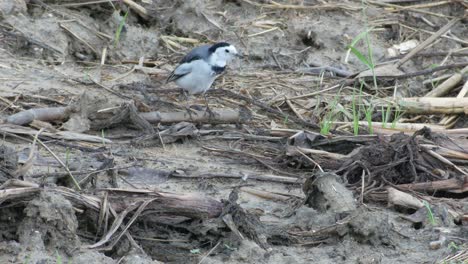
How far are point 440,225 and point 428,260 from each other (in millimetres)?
548

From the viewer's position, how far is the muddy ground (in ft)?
19.1

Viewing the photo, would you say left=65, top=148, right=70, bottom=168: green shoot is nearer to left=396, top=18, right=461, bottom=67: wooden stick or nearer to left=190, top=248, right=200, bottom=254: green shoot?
left=190, top=248, right=200, bottom=254: green shoot

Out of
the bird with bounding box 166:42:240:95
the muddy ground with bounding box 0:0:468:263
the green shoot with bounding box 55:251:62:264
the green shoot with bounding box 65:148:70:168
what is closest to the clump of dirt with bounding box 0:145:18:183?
the muddy ground with bounding box 0:0:468:263

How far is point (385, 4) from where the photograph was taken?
36.4 ft

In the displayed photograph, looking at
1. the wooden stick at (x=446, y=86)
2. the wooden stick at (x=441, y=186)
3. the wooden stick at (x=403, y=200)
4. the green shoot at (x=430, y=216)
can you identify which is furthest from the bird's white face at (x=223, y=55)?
the green shoot at (x=430, y=216)

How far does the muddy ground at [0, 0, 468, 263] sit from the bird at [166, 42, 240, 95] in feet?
0.47

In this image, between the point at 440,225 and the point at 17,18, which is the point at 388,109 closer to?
the point at 440,225

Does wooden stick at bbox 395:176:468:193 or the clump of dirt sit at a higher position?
the clump of dirt

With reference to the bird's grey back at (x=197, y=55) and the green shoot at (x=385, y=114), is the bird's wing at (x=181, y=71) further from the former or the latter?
the green shoot at (x=385, y=114)

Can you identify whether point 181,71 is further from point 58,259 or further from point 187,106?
point 58,259

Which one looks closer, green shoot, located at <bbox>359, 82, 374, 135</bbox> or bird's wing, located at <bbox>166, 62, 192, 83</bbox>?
green shoot, located at <bbox>359, 82, 374, 135</bbox>

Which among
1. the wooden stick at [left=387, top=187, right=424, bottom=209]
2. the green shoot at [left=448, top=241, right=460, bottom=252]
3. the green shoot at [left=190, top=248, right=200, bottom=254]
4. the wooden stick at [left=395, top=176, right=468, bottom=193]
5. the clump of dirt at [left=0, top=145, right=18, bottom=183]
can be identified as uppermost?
the clump of dirt at [left=0, top=145, right=18, bottom=183]

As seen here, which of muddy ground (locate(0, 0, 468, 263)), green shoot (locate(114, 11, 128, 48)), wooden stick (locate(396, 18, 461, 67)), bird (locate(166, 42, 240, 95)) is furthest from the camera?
wooden stick (locate(396, 18, 461, 67))

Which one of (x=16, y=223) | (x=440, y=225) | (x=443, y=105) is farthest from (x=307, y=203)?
(x=443, y=105)
